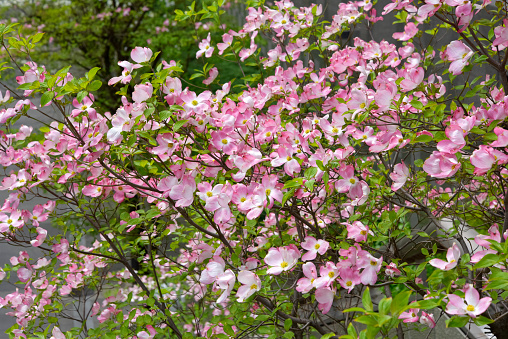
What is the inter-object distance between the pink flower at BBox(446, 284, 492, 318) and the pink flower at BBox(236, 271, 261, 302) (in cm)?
41

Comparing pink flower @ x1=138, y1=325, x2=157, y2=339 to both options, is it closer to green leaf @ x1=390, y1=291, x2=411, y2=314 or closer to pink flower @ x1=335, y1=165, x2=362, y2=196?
pink flower @ x1=335, y1=165, x2=362, y2=196

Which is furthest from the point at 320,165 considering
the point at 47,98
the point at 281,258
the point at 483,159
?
the point at 47,98

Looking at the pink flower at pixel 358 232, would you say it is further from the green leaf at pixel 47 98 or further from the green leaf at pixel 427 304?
the green leaf at pixel 47 98

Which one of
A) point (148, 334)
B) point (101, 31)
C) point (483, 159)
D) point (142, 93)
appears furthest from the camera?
point (101, 31)

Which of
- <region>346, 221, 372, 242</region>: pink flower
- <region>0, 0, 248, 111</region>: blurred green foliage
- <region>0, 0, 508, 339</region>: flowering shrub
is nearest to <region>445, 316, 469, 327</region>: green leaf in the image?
<region>0, 0, 508, 339</region>: flowering shrub

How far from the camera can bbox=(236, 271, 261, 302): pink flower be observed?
1.06 meters

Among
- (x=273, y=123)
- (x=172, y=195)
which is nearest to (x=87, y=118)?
(x=172, y=195)

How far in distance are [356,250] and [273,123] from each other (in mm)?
475

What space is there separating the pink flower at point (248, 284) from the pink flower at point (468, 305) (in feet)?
1.35

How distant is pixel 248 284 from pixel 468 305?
1.52 feet

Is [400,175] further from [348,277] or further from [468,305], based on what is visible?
[468,305]

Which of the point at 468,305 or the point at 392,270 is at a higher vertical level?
the point at 468,305

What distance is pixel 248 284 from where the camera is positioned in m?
1.08

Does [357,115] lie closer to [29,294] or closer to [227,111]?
[227,111]
